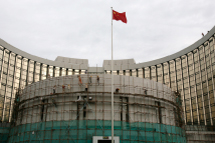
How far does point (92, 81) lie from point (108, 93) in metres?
2.89

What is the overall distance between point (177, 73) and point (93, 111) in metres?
35.3

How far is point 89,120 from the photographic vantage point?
31.7 m

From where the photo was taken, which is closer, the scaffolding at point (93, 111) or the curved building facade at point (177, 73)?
the scaffolding at point (93, 111)

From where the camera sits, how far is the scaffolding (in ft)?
104

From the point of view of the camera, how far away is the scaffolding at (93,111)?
31766 millimetres

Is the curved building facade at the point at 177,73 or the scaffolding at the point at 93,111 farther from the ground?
the curved building facade at the point at 177,73

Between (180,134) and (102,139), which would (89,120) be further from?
(180,134)

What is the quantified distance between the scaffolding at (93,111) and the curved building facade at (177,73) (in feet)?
57.5

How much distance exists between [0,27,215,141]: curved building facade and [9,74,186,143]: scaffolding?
57.5ft

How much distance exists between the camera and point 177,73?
6128 cm

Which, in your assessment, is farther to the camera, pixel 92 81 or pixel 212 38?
pixel 212 38

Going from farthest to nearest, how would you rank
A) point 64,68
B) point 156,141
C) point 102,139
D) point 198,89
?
point 64,68 → point 198,89 → point 156,141 → point 102,139

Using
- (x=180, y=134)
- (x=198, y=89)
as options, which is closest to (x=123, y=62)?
A: (x=198, y=89)

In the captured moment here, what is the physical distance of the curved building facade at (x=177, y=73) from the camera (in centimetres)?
5291
